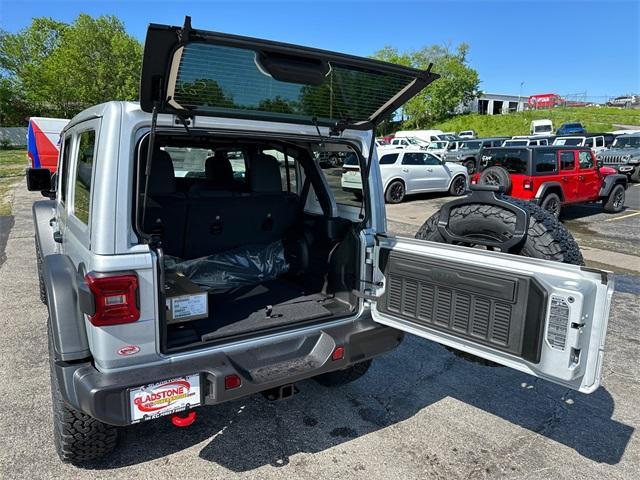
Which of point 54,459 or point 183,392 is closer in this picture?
point 183,392

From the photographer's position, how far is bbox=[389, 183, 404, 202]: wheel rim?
14235 millimetres

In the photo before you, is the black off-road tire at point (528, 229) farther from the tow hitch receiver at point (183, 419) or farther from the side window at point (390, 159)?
the side window at point (390, 159)

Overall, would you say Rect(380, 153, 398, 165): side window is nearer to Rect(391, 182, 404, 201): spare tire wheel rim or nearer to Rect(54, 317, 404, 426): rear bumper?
Rect(391, 182, 404, 201): spare tire wheel rim

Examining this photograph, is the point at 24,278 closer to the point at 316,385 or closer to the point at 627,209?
the point at 316,385

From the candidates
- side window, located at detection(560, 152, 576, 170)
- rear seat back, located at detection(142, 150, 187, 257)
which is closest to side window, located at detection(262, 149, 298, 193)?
rear seat back, located at detection(142, 150, 187, 257)

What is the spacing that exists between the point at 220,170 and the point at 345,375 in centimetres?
200

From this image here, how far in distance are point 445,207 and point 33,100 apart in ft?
164

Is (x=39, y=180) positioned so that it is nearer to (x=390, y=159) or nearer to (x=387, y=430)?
(x=387, y=430)

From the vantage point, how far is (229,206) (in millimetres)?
3467

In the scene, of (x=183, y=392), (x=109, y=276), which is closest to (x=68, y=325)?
(x=109, y=276)

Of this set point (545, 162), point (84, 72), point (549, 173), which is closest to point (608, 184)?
point (549, 173)

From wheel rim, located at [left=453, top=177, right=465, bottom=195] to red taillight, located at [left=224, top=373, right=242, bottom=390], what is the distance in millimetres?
14830

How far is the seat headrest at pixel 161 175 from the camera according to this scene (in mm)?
2922

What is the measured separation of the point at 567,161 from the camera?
35.4ft
